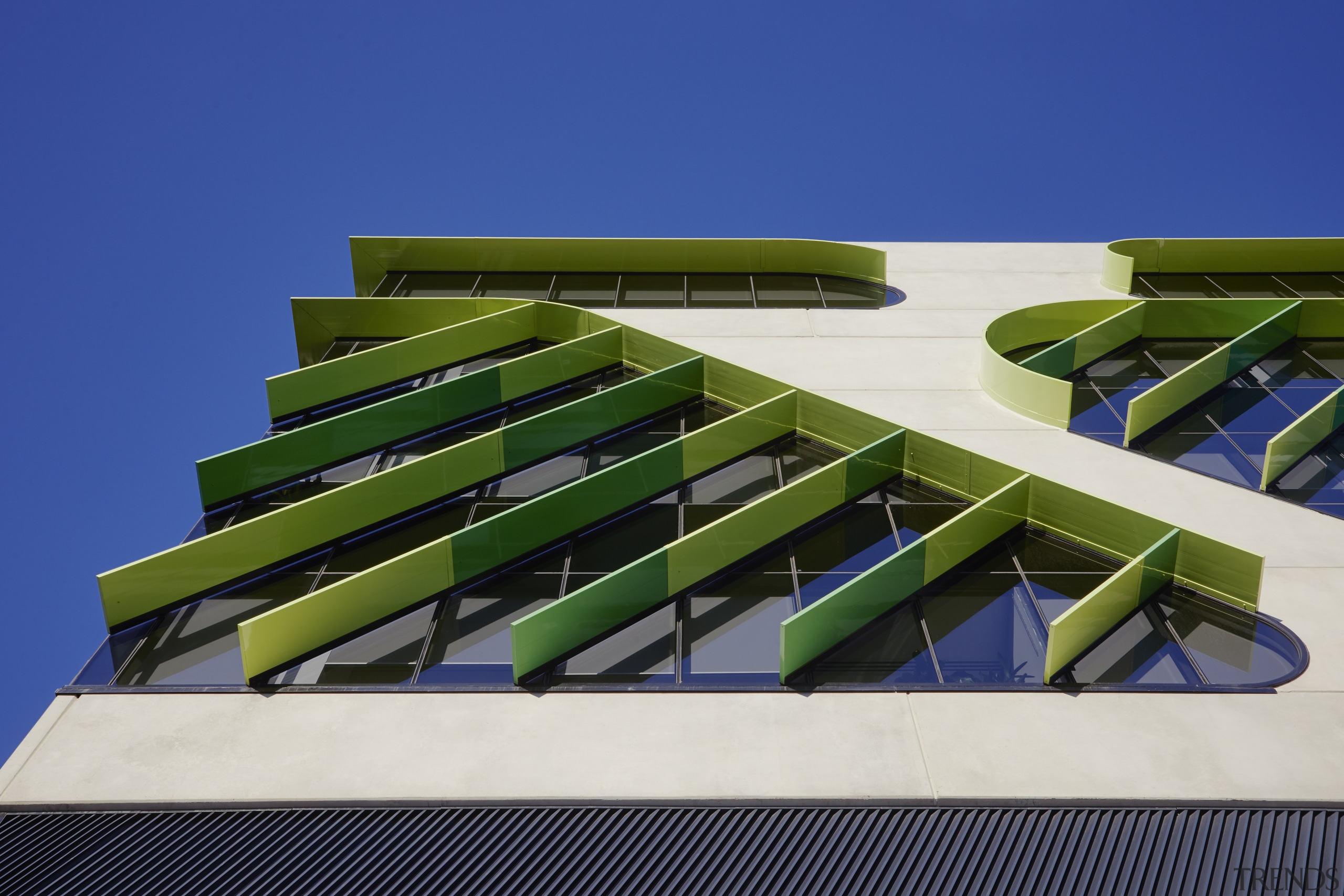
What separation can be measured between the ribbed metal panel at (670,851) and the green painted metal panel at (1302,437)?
7.72 meters

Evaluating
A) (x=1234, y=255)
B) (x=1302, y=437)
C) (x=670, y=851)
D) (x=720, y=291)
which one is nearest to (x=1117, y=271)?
(x=1234, y=255)

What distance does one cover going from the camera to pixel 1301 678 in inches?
534

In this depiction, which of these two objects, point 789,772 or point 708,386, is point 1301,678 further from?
point 708,386

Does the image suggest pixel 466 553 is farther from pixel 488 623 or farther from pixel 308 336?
pixel 308 336

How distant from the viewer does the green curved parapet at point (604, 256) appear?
2944cm

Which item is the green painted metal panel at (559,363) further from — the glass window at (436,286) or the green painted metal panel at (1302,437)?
the green painted metal panel at (1302,437)

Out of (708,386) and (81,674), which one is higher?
(708,386)

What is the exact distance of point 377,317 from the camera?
2528 centimetres

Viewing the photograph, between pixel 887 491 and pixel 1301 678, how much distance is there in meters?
6.83

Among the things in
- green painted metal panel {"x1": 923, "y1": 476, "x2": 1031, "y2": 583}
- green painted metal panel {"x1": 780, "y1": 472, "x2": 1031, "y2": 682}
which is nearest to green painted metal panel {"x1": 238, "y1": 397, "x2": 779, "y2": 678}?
green painted metal panel {"x1": 780, "y1": 472, "x2": 1031, "y2": 682}

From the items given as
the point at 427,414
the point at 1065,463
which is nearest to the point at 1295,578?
the point at 1065,463

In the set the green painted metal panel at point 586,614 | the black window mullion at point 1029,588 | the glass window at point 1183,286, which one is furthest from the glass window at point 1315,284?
the green painted metal panel at point 586,614

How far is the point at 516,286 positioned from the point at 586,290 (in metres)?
1.99

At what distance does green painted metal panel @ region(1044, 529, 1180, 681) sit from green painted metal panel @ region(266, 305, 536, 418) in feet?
46.1
